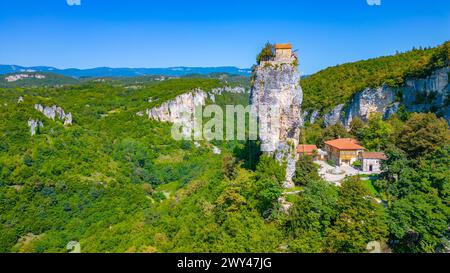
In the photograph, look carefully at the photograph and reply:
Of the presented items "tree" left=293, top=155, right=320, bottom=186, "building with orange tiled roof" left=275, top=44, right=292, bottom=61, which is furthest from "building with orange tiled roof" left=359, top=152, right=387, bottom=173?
"building with orange tiled roof" left=275, top=44, right=292, bottom=61

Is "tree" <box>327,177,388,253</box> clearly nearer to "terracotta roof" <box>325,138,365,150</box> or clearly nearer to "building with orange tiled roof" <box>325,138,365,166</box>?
"building with orange tiled roof" <box>325,138,365,166</box>

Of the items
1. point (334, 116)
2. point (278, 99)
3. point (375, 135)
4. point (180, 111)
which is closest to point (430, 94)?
point (375, 135)

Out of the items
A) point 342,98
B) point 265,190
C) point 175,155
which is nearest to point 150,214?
point 265,190

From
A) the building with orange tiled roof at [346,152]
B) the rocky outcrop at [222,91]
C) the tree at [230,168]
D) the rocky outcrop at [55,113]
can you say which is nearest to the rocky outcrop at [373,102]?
the building with orange tiled roof at [346,152]

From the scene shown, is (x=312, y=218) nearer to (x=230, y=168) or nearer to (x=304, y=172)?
(x=304, y=172)

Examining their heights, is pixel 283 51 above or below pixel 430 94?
above
